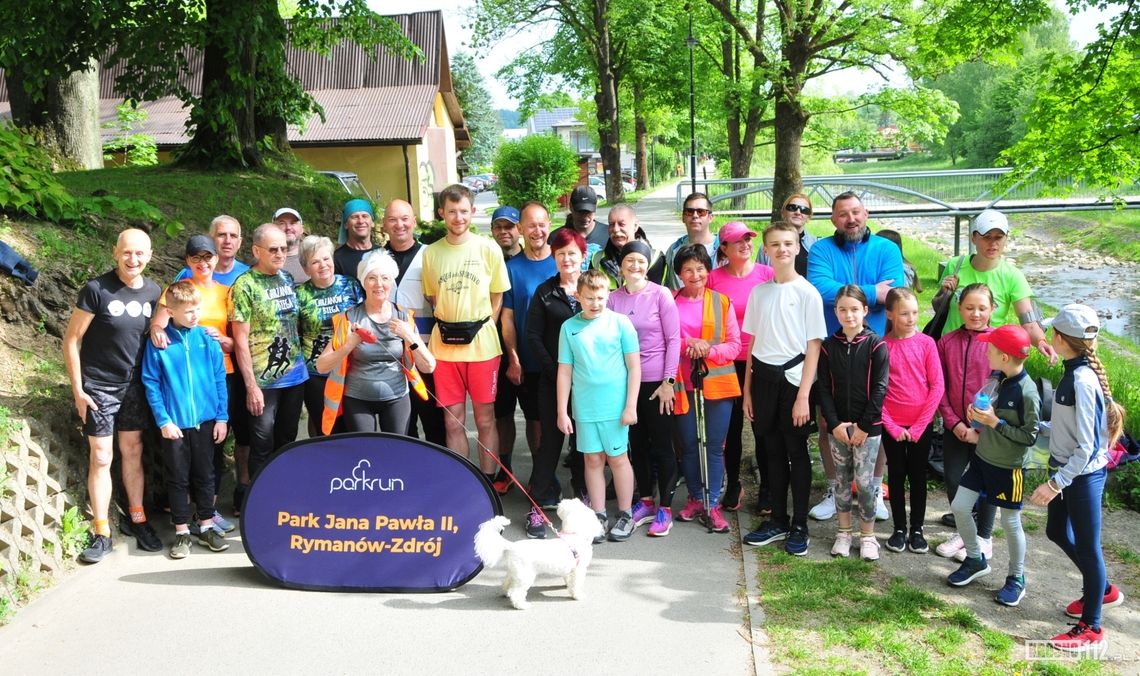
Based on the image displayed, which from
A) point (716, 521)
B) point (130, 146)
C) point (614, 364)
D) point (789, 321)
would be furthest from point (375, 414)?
point (130, 146)

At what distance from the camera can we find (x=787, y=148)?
19578 mm

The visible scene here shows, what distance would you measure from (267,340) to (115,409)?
94cm

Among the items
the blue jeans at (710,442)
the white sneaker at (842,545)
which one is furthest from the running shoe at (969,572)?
the blue jeans at (710,442)

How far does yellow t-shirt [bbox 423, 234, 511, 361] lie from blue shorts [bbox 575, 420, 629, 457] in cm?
90

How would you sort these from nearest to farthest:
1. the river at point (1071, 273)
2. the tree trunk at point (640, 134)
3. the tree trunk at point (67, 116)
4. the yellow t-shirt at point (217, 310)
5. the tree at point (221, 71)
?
the yellow t-shirt at point (217, 310) < the tree at point (221, 71) < the tree trunk at point (67, 116) < the river at point (1071, 273) < the tree trunk at point (640, 134)

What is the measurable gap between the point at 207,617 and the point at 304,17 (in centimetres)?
1094

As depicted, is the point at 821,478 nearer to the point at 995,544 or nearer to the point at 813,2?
the point at 995,544

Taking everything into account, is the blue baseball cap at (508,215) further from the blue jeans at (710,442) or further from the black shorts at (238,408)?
the black shorts at (238,408)

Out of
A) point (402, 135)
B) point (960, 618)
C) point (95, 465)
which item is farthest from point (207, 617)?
point (402, 135)

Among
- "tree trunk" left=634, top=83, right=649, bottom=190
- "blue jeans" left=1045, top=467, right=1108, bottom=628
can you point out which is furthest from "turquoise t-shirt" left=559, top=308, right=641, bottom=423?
"tree trunk" left=634, top=83, right=649, bottom=190

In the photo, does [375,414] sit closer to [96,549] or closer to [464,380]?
[464,380]

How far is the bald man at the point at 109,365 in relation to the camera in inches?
206

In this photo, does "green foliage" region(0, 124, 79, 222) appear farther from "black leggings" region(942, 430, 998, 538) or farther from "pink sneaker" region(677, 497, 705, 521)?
"black leggings" region(942, 430, 998, 538)

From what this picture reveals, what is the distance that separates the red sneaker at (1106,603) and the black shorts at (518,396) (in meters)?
3.41
